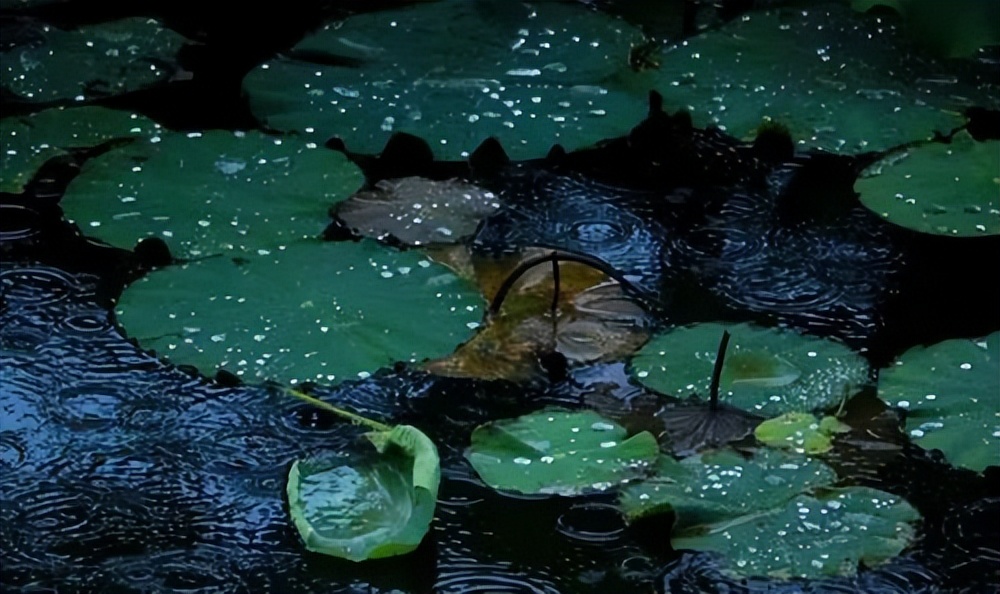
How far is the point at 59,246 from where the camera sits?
2.03m

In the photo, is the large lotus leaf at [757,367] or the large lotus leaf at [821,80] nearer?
the large lotus leaf at [757,367]

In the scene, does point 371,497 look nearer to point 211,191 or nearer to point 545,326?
point 545,326

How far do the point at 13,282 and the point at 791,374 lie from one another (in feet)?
Result: 3.41

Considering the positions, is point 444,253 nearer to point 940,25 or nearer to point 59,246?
point 59,246

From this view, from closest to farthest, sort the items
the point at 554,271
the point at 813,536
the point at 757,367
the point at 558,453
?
the point at 813,536 < the point at 558,453 < the point at 757,367 < the point at 554,271

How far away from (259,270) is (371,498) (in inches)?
19.3

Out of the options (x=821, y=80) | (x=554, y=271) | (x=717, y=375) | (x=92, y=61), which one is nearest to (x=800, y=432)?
(x=717, y=375)

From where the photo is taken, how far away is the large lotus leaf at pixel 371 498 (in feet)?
4.82

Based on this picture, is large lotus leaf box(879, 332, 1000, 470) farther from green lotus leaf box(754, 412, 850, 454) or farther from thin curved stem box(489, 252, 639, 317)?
thin curved stem box(489, 252, 639, 317)

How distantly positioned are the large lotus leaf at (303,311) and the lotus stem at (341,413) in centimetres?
2

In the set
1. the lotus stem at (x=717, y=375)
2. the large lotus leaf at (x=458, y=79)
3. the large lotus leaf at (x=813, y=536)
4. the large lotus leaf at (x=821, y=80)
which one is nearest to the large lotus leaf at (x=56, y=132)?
the large lotus leaf at (x=458, y=79)

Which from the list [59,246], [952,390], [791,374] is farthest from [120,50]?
[952,390]

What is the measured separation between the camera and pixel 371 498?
59.8 inches

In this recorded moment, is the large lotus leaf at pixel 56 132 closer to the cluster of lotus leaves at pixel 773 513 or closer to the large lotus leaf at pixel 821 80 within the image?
the large lotus leaf at pixel 821 80
